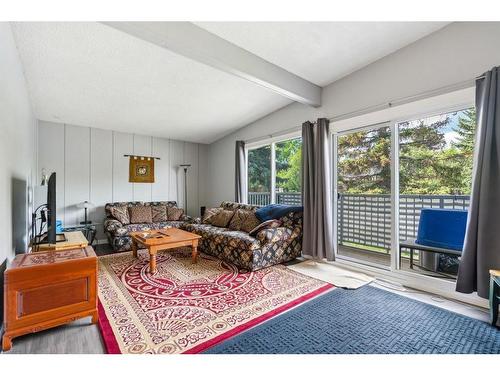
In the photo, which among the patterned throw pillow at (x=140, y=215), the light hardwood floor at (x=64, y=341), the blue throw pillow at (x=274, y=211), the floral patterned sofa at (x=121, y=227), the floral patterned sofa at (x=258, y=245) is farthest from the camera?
the patterned throw pillow at (x=140, y=215)

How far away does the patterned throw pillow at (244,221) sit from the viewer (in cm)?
382

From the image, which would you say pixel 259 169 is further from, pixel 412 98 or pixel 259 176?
pixel 412 98

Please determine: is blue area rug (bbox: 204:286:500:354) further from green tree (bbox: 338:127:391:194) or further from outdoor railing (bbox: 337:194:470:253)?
green tree (bbox: 338:127:391:194)

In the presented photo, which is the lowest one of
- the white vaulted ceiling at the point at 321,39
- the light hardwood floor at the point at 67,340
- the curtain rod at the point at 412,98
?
the light hardwood floor at the point at 67,340

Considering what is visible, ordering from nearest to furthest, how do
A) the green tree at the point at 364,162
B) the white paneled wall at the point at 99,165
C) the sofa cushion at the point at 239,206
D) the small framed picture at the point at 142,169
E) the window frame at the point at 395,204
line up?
the window frame at the point at 395,204 < the green tree at the point at 364,162 < the sofa cushion at the point at 239,206 < the white paneled wall at the point at 99,165 < the small framed picture at the point at 142,169

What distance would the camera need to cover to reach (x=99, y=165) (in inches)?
188

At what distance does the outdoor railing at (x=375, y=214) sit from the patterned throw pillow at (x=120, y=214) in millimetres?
3016

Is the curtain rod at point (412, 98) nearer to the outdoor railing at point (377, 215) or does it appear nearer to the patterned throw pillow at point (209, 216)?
the outdoor railing at point (377, 215)

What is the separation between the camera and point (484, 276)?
6.59 ft

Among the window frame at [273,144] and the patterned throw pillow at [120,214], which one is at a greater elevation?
the window frame at [273,144]

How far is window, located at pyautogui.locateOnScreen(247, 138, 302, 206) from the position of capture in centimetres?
433

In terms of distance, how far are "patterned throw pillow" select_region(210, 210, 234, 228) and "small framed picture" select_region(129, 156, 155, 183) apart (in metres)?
2.00

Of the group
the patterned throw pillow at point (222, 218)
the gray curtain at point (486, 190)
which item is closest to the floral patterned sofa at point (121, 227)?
the patterned throw pillow at point (222, 218)
